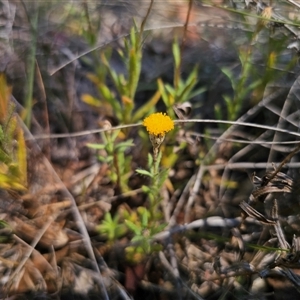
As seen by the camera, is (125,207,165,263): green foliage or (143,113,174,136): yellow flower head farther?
(125,207,165,263): green foliage

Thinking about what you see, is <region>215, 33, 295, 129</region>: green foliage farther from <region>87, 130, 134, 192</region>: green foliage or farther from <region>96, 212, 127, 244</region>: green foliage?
<region>96, 212, 127, 244</region>: green foliage

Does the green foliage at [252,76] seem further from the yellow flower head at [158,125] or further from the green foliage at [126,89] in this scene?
the yellow flower head at [158,125]

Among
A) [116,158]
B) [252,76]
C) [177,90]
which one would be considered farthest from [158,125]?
[252,76]

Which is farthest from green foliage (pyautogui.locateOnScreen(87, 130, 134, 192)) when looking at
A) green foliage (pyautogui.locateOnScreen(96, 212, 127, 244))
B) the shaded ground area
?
green foliage (pyautogui.locateOnScreen(96, 212, 127, 244))

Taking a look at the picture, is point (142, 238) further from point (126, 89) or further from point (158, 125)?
point (126, 89)

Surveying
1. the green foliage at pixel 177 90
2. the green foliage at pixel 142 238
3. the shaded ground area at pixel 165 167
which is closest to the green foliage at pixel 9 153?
the shaded ground area at pixel 165 167

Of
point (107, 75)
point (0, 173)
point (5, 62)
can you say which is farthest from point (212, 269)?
point (5, 62)

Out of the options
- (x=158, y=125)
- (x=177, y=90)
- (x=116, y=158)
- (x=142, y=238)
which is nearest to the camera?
(x=158, y=125)

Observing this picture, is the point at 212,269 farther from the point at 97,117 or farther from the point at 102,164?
the point at 97,117

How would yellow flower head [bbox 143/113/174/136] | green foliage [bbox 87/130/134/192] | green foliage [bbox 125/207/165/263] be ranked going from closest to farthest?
1. yellow flower head [bbox 143/113/174/136]
2. green foliage [bbox 125/207/165/263]
3. green foliage [bbox 87/130/134/192]

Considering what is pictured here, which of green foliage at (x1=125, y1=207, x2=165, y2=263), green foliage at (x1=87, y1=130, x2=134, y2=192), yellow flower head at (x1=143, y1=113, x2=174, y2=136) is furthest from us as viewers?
green foliage at (x1=87, y1=130, x2=134, y2=192)

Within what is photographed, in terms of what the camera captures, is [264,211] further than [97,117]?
No
